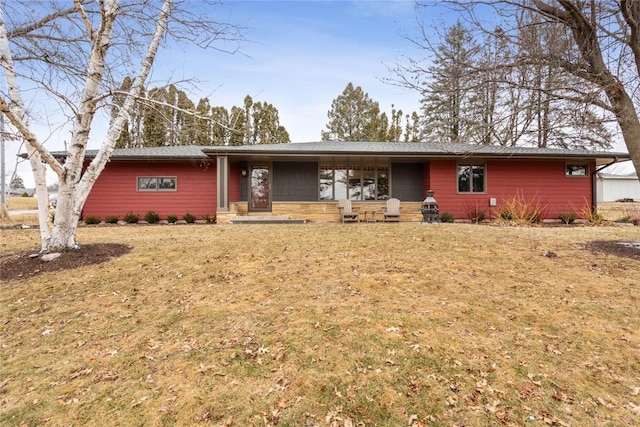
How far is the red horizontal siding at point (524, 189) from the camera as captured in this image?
502 inches

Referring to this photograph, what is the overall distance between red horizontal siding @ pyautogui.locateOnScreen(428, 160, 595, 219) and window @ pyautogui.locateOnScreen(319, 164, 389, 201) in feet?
6.39

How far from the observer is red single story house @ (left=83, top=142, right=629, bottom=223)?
40.7ft

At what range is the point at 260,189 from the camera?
1320 centimetres

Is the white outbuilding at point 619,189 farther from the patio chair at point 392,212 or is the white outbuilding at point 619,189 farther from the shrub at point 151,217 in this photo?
the shrub at point 151,217

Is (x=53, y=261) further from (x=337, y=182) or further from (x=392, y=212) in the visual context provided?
(x=337, y=182)

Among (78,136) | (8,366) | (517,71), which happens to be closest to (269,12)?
(78,136)

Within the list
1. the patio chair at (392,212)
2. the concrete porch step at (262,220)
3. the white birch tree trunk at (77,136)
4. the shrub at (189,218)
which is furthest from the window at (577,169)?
the shrub at (189,218)

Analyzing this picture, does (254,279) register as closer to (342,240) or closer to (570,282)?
(342,240)

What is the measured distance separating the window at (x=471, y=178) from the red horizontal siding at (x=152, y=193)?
1010 cm

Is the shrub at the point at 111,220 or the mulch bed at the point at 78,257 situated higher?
the shrub at the point at 111,220

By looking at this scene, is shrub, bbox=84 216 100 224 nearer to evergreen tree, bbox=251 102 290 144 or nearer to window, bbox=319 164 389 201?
window, bbox=319 164 389 201

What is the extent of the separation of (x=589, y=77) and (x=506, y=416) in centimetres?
571


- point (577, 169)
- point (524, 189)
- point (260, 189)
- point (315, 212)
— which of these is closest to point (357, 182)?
point (315, 212)

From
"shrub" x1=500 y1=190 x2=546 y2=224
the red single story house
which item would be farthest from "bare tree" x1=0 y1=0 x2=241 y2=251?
"shrub" x1=500 y1=190 x2=546 y2=224
